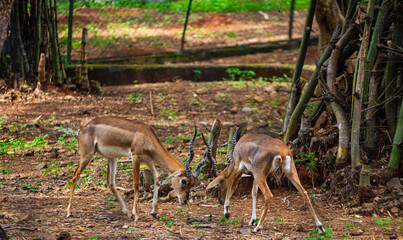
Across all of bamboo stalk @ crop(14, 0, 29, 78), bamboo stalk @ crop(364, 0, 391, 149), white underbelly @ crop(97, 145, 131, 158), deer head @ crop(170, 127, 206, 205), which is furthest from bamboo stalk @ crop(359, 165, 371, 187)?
bamboo stalk @ crop(14, 0, 29, 78)

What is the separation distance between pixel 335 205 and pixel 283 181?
897mm

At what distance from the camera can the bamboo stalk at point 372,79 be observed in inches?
245

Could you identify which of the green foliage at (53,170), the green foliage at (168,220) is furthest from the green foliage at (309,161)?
the green foliage at (53,170)

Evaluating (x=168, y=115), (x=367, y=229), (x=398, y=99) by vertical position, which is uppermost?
(x=398, y=99)

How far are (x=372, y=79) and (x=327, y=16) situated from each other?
3.58 m

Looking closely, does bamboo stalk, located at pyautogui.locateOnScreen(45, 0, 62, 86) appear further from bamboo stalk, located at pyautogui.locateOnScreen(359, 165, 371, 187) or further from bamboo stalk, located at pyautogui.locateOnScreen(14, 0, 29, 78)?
bamboo stalk, located at pyautogui.locateOnScreen(359, 165, 371, 187)

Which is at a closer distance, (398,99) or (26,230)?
(26,230)

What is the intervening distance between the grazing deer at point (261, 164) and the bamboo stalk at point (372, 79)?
1.47 metres

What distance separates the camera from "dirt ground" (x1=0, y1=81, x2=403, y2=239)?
17.0ft

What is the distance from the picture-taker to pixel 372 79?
6504 mm

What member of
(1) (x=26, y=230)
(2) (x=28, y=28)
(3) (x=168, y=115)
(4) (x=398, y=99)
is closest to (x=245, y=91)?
(3) (x=168, y=115)

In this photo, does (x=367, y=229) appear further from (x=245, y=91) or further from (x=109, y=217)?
(x=245, y=91)

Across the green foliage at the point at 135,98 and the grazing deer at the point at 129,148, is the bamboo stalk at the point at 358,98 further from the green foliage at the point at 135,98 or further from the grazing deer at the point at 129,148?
the green foliage at the point at 135,98

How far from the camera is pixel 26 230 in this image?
4.83 m
